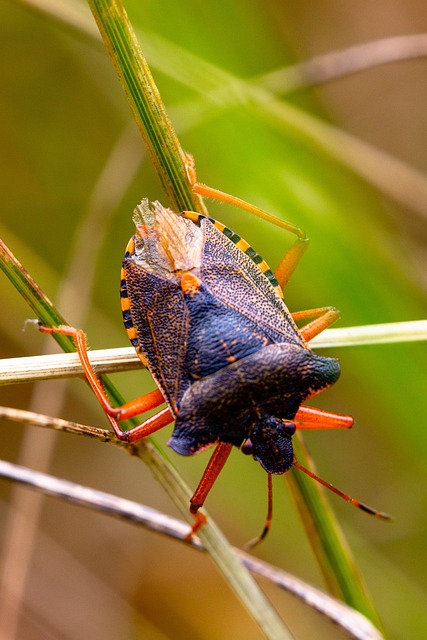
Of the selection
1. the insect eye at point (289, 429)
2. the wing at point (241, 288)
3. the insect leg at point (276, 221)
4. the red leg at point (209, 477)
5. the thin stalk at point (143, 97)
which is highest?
the thin stalk at point (143, 97)

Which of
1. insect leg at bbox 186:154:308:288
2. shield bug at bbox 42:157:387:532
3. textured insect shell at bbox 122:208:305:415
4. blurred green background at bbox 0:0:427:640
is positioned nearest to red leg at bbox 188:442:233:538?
shield bug at bbox 42:157:387:532

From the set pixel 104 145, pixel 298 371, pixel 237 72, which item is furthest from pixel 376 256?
pixel 104 145

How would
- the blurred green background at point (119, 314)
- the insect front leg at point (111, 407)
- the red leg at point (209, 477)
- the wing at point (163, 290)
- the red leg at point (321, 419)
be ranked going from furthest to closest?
the blurred green background at point (119, 314), the red leg at point (321, 419), the wing at point (163, 290), the red leg at point (209, 477), the insect front leg at point (111, 407)

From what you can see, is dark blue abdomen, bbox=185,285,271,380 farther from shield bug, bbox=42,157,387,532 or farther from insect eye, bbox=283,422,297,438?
insect eye, bbox=283,422,297,438

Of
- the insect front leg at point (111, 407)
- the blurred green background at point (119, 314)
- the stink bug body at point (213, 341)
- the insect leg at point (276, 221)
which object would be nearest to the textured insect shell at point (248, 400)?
the stink bug body at point (213, 341)

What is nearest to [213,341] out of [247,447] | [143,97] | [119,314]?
[247,447]

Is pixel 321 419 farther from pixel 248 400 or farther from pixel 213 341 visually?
pixel 213 341

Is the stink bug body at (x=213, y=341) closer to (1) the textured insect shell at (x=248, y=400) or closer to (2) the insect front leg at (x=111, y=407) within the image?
(1) the textured insect shell at (x=248, y=400)

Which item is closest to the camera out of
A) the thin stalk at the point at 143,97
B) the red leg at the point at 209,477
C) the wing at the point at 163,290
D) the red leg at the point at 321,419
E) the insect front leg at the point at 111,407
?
the thin stalk at the point at 143,97
